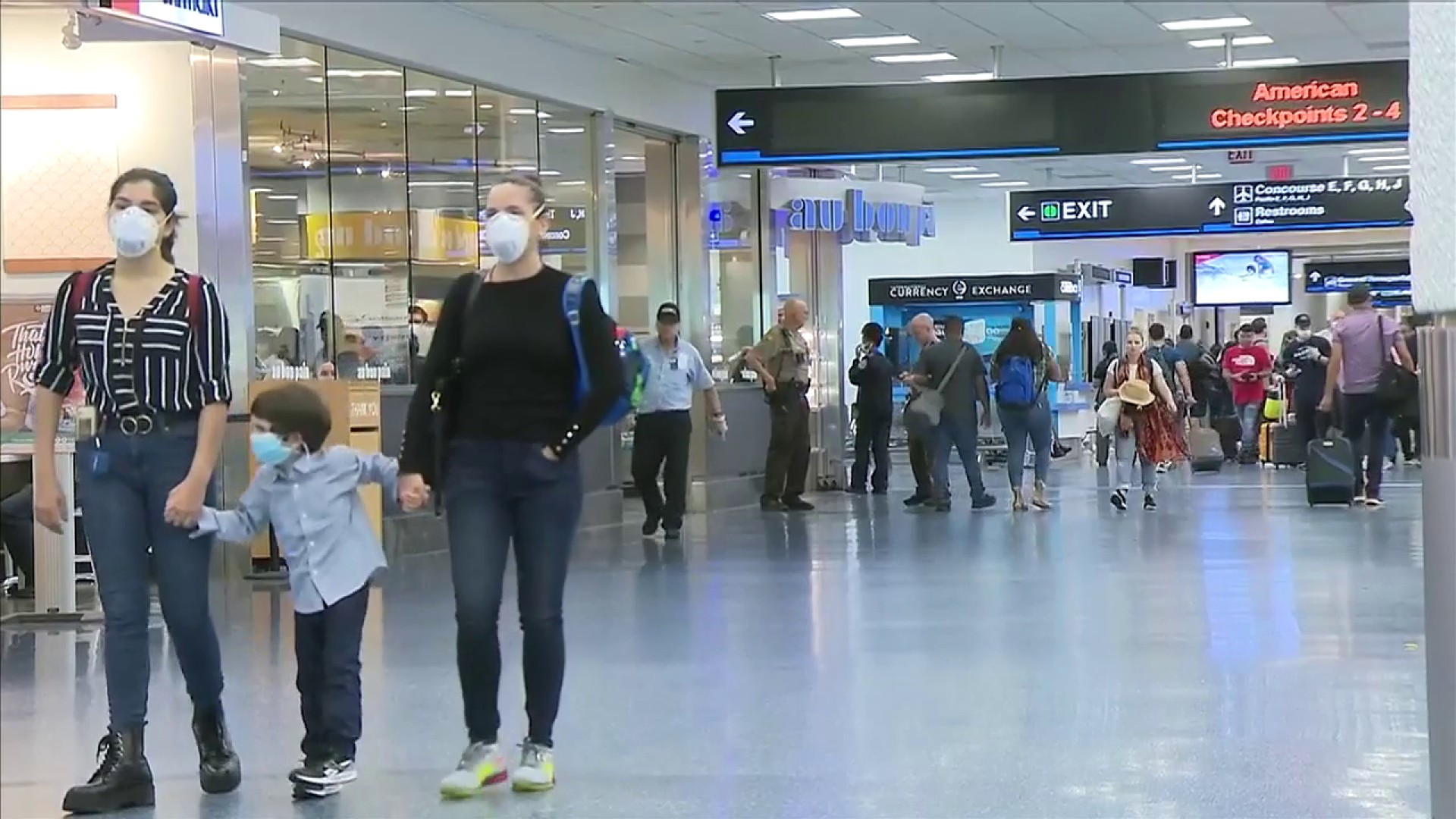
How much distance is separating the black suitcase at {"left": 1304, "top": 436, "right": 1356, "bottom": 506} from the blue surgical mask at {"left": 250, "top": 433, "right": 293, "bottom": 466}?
38.7ft

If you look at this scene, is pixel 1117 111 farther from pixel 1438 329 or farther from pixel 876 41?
pixel 1438 329

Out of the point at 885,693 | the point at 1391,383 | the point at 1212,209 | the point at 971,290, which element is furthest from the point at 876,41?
the point at 885,693

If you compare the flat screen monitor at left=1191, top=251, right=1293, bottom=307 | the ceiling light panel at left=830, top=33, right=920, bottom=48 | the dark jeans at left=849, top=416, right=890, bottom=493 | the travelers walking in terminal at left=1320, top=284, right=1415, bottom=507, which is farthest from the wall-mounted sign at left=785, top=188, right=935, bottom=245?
the flat screen monitor at left=1191, top=251, right=1293, bottom=307

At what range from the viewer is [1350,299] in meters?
15.0

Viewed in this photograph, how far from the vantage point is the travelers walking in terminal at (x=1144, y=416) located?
1542 centimetres

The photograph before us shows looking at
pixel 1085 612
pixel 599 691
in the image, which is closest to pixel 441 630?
pixel 599 691

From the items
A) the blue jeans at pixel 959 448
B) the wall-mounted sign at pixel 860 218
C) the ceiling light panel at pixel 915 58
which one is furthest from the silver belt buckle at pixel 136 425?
the wall-mounted sign at pixel 860 218

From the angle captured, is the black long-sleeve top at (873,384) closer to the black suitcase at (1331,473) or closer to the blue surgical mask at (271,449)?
the black suitcase at (1331,473)

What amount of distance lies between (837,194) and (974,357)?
6.07m

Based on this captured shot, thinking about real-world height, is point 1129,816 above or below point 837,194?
below

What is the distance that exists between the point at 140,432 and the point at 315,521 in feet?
1.92

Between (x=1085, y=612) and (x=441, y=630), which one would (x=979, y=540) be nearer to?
(x=1085, y=612)

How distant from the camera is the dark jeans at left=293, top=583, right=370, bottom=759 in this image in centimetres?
512

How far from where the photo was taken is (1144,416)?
15.6 meters
